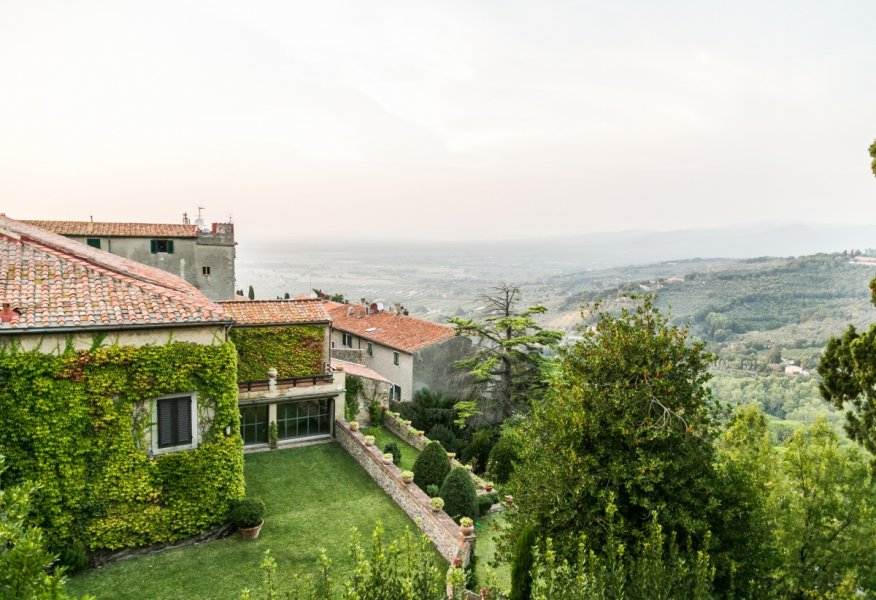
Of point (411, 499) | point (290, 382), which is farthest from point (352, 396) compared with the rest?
point (411, 499)

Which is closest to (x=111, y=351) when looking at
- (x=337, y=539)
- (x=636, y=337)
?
(x=337, y=539)

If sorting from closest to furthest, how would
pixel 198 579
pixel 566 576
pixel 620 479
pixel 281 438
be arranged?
pixel 566 576, pixel 620 479, pixel 198 579, pixel 281 438

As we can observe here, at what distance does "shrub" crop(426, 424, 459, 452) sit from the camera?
2830 cm

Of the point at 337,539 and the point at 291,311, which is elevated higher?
the point at 291,311

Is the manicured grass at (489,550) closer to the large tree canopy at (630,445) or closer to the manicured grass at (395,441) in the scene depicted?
the large tree canopy at (630,445)

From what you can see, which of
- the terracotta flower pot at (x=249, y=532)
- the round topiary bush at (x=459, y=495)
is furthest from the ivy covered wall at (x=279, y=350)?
the round topiary bush at (x=459, y=495)

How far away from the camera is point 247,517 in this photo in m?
13.5

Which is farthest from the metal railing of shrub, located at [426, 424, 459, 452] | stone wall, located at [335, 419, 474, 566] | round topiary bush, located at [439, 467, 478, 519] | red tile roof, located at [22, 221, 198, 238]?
red tile roof, located at [22, 221, 198, 238]

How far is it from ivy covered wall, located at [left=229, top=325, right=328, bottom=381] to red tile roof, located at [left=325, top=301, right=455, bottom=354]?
13.6 metres

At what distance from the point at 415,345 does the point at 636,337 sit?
25065mm

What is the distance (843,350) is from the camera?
1014cm

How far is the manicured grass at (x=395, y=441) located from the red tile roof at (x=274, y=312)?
596 cm

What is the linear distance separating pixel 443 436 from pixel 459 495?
43.3ft

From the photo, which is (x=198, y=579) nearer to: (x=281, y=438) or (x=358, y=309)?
(x=281, y=438)
